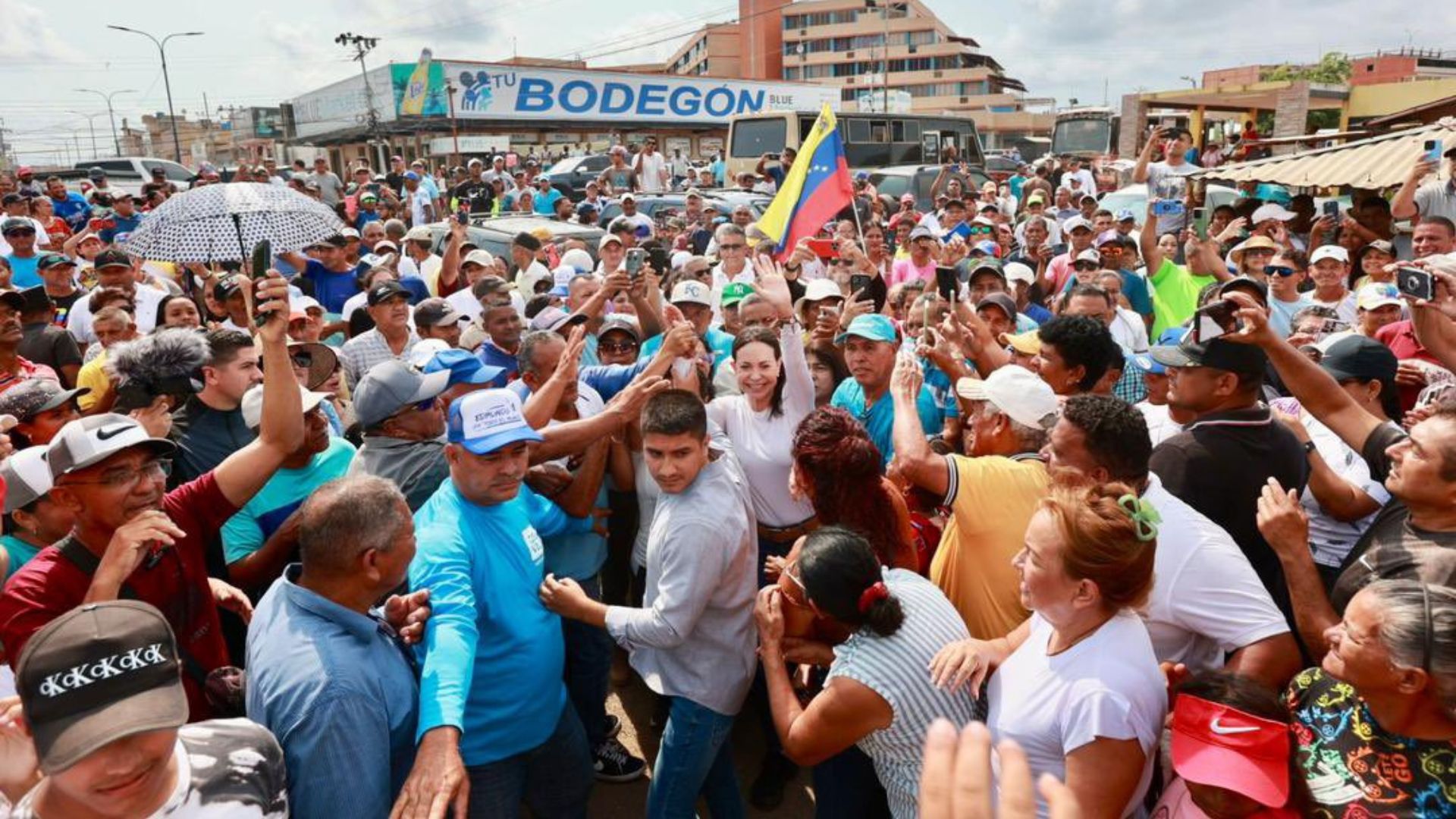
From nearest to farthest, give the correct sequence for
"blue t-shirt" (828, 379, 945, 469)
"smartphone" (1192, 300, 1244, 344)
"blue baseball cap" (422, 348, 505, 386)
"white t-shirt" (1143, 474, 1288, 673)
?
"white t-shirt" (1143, 474, 1288, 673) < "smartphone" (1192, 300, 1244, 344) < "blue baseball cap" (422, 348, 505, 386) < "blue t-shirt" (828, 379, 945, 469)

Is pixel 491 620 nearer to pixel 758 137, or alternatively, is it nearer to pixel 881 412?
pixel 881 412

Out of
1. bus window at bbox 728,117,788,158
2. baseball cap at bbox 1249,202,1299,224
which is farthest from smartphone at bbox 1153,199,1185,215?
bus window at bbox 728,117,788,158

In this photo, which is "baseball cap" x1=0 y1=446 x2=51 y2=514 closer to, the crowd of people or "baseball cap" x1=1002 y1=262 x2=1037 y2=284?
the crowd of people

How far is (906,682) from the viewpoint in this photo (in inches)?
87.2

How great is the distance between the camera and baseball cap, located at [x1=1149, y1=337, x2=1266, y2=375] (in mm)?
3064

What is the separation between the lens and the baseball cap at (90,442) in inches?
93.0

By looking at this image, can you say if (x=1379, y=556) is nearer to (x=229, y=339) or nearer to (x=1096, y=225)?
(x=229, y=339)

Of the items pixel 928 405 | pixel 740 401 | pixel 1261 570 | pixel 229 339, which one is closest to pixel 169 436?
pixel 229 339

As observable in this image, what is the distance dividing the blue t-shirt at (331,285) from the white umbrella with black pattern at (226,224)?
3391 millimetres

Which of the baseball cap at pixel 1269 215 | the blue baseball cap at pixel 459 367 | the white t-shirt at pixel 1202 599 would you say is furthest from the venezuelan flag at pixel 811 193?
the baseball cap at pixel 1269 215

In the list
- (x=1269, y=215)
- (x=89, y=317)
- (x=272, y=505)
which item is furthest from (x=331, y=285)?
(x=1269, y=215)

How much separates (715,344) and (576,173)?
69.5 feet

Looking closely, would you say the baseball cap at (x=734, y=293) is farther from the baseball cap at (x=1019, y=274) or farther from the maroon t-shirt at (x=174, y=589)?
the maroon t-shirt at (x=174, y=589)

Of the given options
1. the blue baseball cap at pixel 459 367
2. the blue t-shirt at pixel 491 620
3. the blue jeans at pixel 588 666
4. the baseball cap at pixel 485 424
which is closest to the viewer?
the blue t-shirt at pixel 491 620
